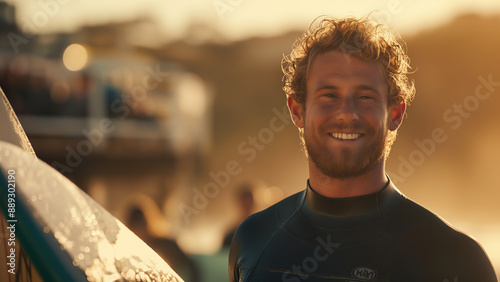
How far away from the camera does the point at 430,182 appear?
44.6 meters

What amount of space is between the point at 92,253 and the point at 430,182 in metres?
45.5

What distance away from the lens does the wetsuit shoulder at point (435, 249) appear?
182 cm

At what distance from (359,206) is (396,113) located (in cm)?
38

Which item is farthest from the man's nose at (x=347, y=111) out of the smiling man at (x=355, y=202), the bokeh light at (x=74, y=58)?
the bokeh light at (x=74, y=58)

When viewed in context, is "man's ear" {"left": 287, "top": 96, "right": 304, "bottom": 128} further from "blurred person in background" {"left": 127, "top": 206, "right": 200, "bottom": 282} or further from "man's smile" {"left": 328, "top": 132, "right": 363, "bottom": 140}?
"blurred person in background" {"left": 127, "top": 206, "right": 200, "bottom": 282}

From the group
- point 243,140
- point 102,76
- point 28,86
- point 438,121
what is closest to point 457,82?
point 438,121

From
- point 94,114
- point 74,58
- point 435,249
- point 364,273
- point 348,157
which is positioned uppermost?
point 74,58

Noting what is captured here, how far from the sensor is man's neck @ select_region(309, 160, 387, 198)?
6.85 feet

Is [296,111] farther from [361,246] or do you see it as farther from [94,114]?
[94,114]

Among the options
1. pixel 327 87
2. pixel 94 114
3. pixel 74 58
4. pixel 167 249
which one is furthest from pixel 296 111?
pixel 74 58

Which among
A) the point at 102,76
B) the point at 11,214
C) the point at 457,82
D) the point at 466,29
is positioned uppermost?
the point at 466,29

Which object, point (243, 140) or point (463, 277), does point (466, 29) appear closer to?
point (243, 140)

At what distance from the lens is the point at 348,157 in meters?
2.03

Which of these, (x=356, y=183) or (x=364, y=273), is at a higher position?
(x=356, y=183)
